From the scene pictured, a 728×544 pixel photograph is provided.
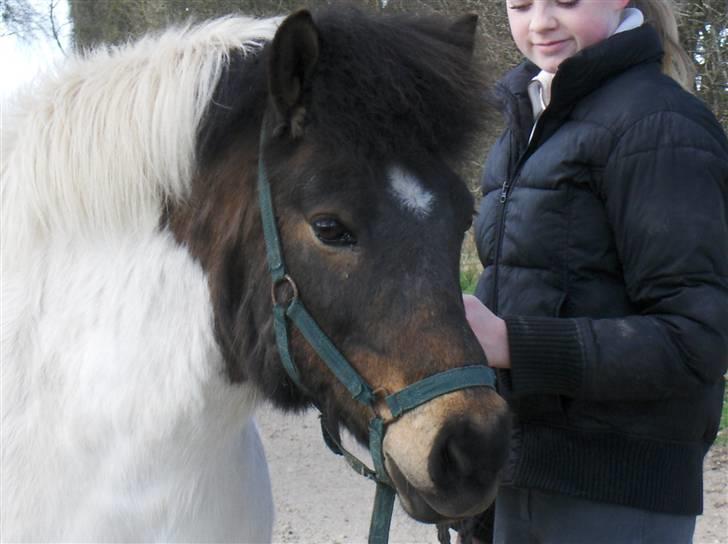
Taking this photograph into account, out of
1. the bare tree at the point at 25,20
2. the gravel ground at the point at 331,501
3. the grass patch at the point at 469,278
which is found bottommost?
the grass patch at the point at 469,278

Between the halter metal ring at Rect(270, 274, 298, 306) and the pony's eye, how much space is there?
11 centimetres

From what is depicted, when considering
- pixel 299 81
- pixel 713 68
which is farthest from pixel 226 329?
pixel 713 68

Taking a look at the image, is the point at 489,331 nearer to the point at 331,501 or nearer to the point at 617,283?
the point at 617,283

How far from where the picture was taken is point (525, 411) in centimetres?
194

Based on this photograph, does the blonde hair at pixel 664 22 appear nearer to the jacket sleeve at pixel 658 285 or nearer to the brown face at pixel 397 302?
the jacket sleeve at pixel 658 285

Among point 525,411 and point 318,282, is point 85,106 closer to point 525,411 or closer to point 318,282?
point 318,282

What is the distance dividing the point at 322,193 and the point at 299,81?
233mm

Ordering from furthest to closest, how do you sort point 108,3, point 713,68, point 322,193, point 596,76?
point 108,3
point 713,68
point 596,76
point 322,193

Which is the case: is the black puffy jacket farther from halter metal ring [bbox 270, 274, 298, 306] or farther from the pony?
halter metal ring [bbox 270, 274, 298, 306]

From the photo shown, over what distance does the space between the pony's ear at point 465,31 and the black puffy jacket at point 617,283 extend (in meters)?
0.21

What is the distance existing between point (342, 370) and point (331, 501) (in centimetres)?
318

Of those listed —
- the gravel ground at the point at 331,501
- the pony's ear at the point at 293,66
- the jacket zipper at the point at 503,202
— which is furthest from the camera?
the gravel ground at the point at 331,501

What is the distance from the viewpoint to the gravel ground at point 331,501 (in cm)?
423

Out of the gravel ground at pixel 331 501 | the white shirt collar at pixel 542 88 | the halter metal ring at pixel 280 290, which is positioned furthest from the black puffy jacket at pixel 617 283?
the gravel ground at pixel 331 501
